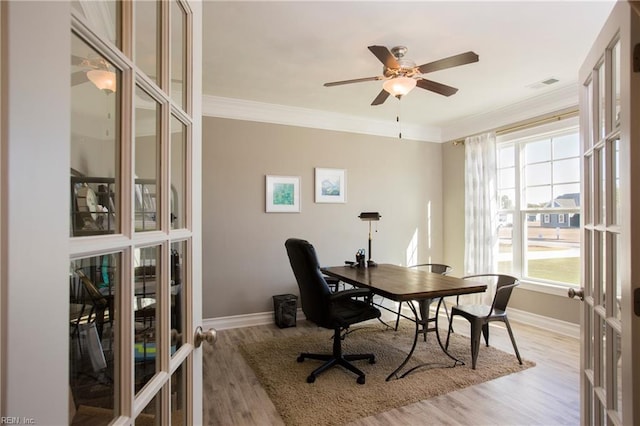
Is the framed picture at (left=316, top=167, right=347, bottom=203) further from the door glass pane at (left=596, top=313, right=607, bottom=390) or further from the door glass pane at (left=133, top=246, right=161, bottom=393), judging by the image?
the door glass pane at (left=133, top=246, right=161, bottom=393)

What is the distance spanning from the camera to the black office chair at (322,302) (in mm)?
2506

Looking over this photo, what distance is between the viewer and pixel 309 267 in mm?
2508

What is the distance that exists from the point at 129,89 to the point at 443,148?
17.1 feet

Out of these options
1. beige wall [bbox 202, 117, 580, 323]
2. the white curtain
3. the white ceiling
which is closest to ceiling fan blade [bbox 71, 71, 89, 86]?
the white ceiling

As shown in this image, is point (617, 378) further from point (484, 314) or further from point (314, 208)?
point (314, 208)

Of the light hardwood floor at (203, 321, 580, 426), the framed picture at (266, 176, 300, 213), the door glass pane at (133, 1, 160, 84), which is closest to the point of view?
the door glass pane at (133, 1, 160, 84)

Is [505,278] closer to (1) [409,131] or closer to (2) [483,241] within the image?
(2) [483,241]

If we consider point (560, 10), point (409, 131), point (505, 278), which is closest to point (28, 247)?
point (560, 10)

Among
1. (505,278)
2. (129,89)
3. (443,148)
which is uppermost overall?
(443,148)

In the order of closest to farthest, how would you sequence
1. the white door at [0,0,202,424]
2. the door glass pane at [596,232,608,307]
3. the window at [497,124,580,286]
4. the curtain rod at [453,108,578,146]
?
the white door at [0,0,202,424] → the door glass pane at [596,232,608,307] → the curtain rod at [453,108,578,146] → the window at [497,124,580,286]

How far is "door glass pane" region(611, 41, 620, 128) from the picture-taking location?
111 cm

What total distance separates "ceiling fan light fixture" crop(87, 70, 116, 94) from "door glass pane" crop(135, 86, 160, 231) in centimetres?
7

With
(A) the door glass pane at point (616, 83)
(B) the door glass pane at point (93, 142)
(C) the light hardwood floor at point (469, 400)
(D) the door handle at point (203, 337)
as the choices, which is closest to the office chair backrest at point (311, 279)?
(C) the light hardwood floor at point (469, 400)

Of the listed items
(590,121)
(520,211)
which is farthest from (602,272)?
(520,211)
